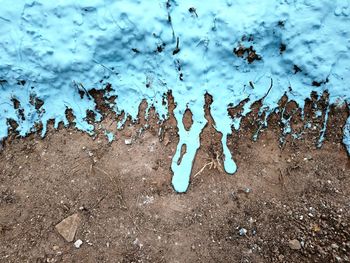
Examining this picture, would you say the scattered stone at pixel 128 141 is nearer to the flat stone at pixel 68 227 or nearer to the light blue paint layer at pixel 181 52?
the light blue paint layer at pixel 181 52

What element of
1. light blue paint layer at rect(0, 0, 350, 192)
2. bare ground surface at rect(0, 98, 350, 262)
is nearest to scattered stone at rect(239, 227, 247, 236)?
bare ground surface at rect(0, 98, 350, 262)

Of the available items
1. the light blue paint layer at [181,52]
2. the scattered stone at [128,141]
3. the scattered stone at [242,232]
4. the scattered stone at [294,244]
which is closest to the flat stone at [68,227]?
the scattered stone at [128,141]

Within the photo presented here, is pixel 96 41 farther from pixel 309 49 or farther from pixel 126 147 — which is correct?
pixel 309 49

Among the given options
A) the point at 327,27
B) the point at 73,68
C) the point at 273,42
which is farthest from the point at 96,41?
the point at 327,27

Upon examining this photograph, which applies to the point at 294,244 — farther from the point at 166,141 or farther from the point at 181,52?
the point at 181,52

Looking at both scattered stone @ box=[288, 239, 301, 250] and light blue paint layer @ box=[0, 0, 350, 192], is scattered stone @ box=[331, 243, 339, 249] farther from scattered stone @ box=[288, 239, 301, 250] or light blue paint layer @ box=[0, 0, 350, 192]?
light blue paint layer @ box=[0, 0, 350, 192]

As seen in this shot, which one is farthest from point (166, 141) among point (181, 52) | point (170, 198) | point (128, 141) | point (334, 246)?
point (334, 246)
